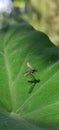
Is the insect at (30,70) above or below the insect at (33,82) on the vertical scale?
above

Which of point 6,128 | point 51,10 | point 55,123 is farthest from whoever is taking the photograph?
point 51,10

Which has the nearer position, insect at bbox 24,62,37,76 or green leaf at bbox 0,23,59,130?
green leaf at bbox 0,23,59,130

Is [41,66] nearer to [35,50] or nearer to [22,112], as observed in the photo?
[35,50]

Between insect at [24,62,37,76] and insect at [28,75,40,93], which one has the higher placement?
insect at [24,62,37,76]

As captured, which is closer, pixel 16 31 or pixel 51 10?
pixel 16 31

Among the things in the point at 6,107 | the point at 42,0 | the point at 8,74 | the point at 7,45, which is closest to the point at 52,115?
the point at 6,107

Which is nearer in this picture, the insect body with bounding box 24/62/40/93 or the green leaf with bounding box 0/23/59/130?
the green leaf with bounding box 0/23/59/130

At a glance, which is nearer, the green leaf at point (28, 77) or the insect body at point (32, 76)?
the green leaf at point (28, 77)

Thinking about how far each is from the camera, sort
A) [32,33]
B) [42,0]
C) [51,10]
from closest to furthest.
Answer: [32,33] → [51,10] → [42,0]
